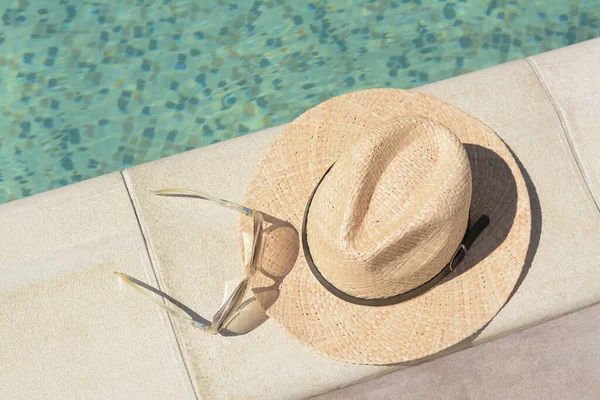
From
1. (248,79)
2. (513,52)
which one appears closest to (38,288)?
(248,79)

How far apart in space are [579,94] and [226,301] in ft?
6.44

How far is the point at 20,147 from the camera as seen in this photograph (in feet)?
13.5

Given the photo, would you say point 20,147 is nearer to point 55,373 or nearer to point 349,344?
point 55,373

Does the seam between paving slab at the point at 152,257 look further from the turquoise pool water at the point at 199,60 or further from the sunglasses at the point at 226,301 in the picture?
the turquoise pool water at the point at 199,60

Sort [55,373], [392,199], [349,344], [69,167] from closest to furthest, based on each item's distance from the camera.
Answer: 1. [392,199]
2. [349,344]
3. [55,373]
4. [69,167]

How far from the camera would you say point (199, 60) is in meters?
4.23

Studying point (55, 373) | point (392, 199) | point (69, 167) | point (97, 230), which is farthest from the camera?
point (69, 167)

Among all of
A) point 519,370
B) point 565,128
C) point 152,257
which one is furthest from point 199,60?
point 519,370

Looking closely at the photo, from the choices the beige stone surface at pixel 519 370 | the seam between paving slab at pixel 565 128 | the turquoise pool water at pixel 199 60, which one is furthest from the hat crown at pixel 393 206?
the turquoise pool water at pixel 199 60

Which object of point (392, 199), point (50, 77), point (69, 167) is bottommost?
point (69, 167)

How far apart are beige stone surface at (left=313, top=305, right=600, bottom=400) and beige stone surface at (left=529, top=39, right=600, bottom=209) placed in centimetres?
63

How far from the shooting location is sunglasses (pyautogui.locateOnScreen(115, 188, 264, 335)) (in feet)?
8.77

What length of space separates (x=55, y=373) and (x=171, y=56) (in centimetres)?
199

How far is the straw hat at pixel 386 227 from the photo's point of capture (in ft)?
7.40
